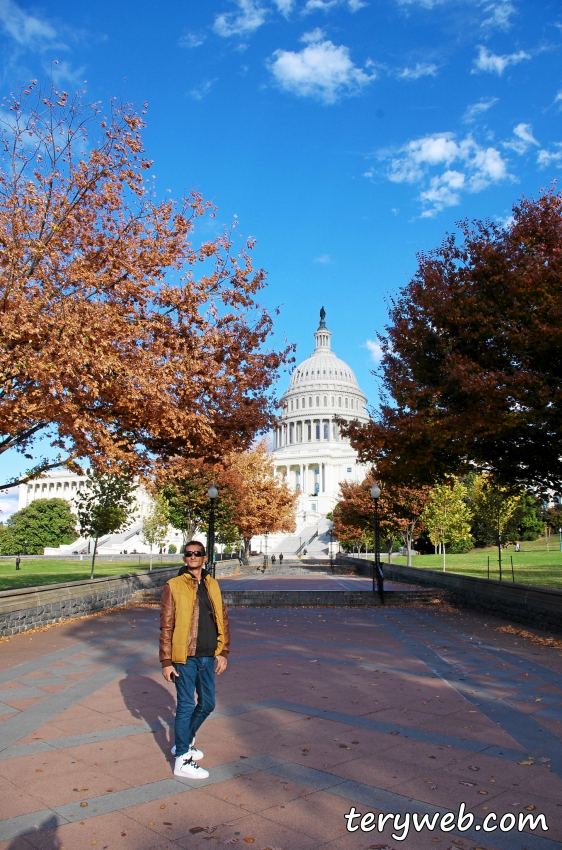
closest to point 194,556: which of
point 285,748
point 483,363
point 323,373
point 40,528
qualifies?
point 285,748

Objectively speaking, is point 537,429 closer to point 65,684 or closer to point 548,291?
point 548,291

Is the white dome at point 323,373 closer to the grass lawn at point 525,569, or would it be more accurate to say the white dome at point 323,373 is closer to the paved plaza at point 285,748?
the grass lawn at point 525,569

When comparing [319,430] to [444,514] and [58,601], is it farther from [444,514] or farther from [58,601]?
[58,601]

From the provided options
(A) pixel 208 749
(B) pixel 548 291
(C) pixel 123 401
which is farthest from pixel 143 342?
(A) pixel 208 749

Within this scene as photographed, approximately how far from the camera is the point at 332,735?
6176 mm

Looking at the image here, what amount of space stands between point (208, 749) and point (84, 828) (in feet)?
5.67

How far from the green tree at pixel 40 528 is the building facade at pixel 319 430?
118ft

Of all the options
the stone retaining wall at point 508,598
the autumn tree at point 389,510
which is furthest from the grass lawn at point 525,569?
the autumn tree at point 389,510

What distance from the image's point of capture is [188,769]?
5.02 m

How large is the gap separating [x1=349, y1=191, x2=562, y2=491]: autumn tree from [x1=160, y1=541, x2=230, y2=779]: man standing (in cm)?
877

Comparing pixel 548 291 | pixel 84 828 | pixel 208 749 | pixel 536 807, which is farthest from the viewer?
pixel 548 291

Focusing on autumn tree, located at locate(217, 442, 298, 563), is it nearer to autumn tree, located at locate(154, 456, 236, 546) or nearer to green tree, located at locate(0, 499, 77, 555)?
autumn tree, located at locate(154, 456, 236, 546)

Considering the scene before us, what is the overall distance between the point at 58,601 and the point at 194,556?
11.0 meters

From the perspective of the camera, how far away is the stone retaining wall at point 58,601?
42.2 feet
